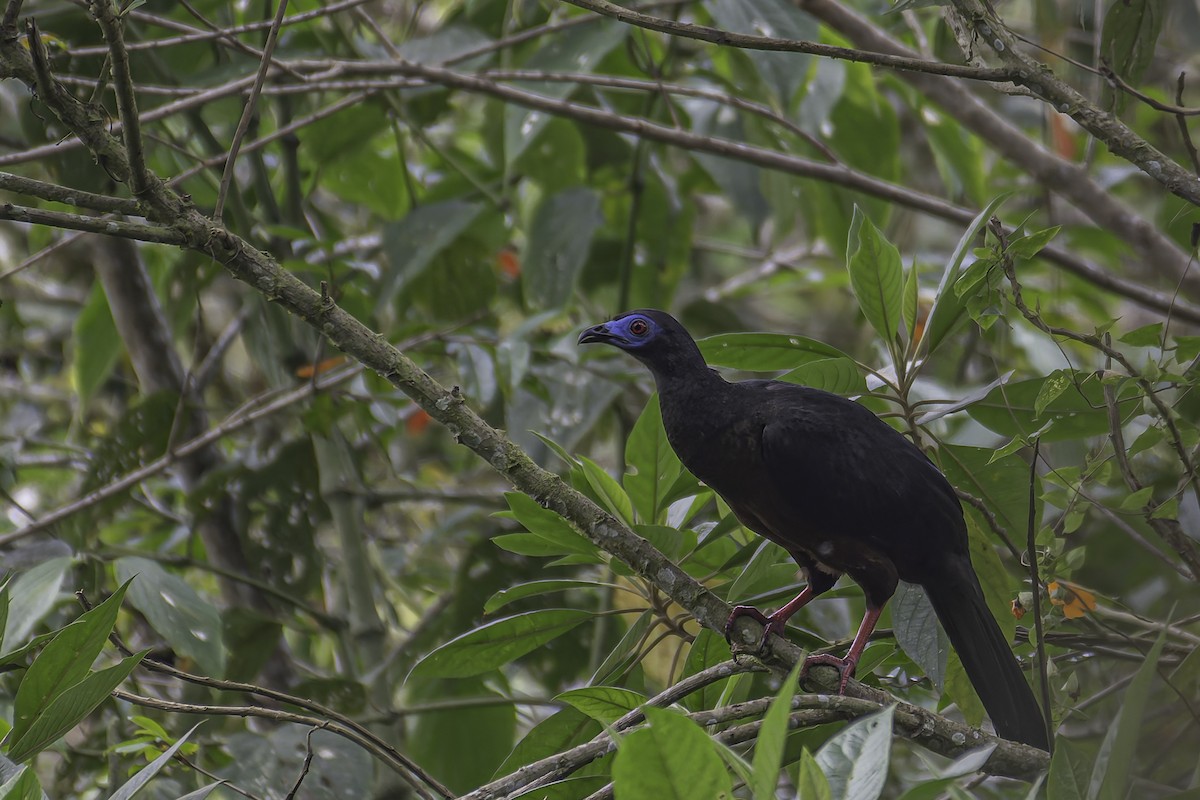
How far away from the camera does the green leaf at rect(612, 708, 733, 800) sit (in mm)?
1453

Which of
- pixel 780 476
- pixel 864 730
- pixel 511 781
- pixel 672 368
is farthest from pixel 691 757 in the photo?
pixel 672 368

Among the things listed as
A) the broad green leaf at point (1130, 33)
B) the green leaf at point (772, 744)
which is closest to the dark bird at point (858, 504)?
the broad green leaf at point (1130, 33)

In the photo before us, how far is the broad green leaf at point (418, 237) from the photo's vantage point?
431 cm

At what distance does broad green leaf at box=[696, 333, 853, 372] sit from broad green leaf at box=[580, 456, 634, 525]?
16.6 inches

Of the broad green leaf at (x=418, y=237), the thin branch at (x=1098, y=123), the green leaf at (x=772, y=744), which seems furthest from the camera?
the broad green leaf at (x=418, y=237)

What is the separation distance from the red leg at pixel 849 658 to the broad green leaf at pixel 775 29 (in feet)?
6.03

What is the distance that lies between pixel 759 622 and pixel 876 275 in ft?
2.85

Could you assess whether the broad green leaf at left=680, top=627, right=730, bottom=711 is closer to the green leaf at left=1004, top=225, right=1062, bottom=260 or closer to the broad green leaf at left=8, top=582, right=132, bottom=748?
the green leaf at left=1004, top=225, right=1062, bottom=260

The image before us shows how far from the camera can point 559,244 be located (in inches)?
178

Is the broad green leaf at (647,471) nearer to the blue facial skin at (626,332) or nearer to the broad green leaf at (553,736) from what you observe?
the blue facial skin at (626,332)

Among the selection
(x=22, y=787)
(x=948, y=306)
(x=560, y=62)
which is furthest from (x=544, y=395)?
(x=22, y=787)

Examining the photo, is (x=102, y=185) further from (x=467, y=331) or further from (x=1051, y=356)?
(x=1051, y=356)

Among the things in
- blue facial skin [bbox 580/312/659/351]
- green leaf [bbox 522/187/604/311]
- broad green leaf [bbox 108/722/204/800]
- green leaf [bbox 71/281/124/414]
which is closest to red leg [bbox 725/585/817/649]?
blue facial skin [bbox 580/312/659/351]

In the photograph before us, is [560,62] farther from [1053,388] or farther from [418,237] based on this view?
[1053,388]
